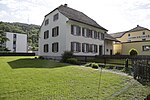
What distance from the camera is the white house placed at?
1070 inches

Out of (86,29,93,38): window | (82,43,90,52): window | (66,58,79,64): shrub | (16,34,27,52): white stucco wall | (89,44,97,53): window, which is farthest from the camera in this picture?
(16,34,27,52): white stucco wall

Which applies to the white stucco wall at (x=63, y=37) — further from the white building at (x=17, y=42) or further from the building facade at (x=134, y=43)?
the white building at (x=17, y=42)

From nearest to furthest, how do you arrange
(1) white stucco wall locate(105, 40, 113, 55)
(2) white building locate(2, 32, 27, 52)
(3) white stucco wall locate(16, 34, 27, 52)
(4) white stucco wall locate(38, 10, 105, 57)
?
(4) white stucco wall locate(38, 10, 105, 57), (1) white stucco wall locate(105, 40, 113, 55), (2) white building locate(2, 32, 27, 52), (3) white stucco wall locate(16, 34, 27, 52)

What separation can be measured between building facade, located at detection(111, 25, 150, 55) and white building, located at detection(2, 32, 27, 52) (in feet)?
135

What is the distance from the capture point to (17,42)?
2938 inches

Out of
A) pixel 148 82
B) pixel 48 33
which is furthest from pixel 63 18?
pixel 148 82

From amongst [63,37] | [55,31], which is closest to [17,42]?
[55,31]

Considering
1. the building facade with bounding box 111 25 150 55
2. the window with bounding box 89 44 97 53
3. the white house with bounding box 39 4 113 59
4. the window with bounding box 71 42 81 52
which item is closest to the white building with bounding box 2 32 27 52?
the building facade with bounding box 111 25 150 55

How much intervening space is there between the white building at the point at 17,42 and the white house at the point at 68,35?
4141cm

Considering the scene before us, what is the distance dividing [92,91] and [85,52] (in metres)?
22.8

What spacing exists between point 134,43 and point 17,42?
52.4 metres

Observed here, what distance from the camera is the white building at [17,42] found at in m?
72.1

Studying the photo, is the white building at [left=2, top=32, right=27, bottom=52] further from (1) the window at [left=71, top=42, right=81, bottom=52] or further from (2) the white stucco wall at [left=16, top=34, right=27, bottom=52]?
(1) the window at [left=71, top=42, right=81, bottom=52]

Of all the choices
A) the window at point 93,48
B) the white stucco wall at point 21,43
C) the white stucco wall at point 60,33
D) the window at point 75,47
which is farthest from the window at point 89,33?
the white stucco wall at point 21,43
